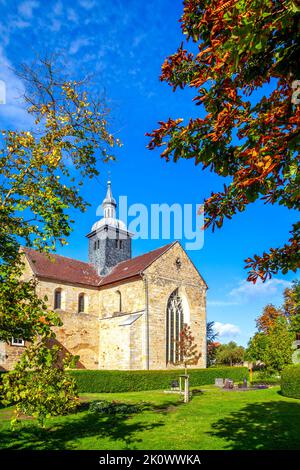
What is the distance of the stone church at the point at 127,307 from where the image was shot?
26147 mm

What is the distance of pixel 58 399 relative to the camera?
5406 mm

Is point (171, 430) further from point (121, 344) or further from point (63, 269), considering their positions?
point (63, 269)

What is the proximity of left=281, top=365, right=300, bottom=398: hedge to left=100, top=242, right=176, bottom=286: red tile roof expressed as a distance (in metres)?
12.6

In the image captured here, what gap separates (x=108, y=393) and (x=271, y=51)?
20.9 metres

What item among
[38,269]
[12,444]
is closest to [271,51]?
[12,444]

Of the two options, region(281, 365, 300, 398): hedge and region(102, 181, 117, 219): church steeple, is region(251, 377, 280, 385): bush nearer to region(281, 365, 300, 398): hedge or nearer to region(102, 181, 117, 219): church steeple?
region(281, 365, 300, 398): hedge

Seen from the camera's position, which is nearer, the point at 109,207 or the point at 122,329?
the point at 122,329

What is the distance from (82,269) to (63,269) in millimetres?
2748

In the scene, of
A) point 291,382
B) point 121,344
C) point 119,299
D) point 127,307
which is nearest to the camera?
point 291,382

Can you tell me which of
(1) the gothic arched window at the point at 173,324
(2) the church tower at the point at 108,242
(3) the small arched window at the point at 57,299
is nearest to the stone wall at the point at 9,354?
(3) the small arched window at the point at 57,299

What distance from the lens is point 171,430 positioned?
31.2 feet

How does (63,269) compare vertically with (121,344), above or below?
above

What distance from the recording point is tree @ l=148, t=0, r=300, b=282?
3025mm

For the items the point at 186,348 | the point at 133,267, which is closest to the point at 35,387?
the point at 186,348
